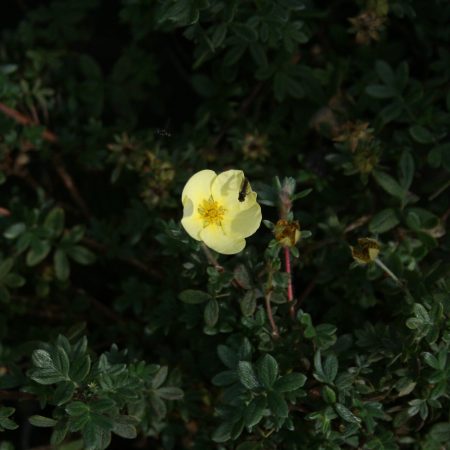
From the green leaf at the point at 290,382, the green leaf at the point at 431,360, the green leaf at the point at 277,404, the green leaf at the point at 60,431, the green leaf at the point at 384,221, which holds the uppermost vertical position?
the green leaf at the point at 431,360

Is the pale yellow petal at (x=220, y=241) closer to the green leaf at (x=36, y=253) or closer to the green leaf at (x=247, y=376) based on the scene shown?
the green leaf at (x=247, y=376)

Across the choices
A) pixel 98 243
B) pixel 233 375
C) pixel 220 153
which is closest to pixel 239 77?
pixel 220 153

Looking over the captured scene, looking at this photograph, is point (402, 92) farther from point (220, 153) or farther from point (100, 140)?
point (100, 140)

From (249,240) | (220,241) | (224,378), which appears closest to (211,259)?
(220,241)

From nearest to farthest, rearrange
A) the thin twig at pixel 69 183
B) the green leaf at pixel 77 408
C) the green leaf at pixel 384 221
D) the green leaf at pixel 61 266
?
the green leaf at pixel 77 408 → the green leaf at pixel 384 221 → the green leaf at pixel 61 266 → the thin twig at pixel 69 183

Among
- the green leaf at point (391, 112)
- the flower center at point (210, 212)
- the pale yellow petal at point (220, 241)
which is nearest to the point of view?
the pale yellow petal at point (220, 241)

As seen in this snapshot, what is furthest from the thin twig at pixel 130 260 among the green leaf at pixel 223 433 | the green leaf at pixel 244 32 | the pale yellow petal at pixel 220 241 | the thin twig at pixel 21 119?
the green leaf at pixel 244 32
